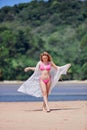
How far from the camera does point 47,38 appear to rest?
A: 26.5 metres

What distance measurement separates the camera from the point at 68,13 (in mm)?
24875

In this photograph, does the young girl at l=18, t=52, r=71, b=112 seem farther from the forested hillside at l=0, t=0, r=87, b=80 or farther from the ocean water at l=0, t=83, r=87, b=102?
the forested hillside at l=0, t=0, r=87, b=80

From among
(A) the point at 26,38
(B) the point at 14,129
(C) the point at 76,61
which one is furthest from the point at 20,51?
(B) the point at 14,129

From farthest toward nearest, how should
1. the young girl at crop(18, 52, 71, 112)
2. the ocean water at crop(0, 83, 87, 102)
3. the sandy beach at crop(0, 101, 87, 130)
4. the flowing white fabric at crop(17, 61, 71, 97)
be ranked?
the ocean water at crop(0, 83, 87, 102) → the flowing white fabric at crop(17, 61, 71, 97) → the young girl at crop(18, 52, 71, 112) → the sandy beach at crop(0, 101, 87, 130)

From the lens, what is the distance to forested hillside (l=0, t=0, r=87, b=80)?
23500 millimetres

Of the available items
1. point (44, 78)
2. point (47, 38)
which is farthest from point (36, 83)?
point (47, 38)

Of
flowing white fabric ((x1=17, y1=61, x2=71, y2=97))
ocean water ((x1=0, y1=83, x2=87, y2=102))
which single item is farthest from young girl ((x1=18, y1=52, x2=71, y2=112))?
ocean water ((x1=0, y1=83, x2=87, y2=102))

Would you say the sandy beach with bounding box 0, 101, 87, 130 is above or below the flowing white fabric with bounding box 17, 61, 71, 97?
above

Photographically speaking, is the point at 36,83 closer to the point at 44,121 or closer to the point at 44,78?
the point at 44,78

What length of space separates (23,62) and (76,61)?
3.16m

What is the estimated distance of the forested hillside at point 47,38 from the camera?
2350 centimetres

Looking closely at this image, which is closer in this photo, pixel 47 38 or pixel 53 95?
pixel 53 95

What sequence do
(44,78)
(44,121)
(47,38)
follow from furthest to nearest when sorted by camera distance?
(47,38) < (44,78) < (44,121)

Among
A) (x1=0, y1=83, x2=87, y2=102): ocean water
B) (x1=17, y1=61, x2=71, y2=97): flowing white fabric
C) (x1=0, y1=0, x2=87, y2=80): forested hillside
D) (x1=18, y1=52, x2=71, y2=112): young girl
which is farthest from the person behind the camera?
(x1=0, y1=0, x2=87, y2=80): forested hillside
